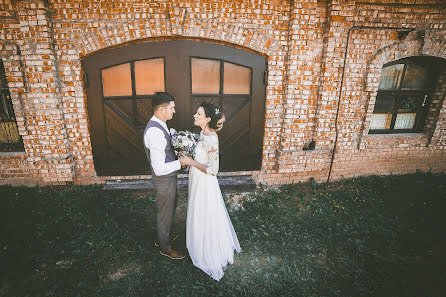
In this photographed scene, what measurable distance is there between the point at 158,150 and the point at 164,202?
0.81 meters

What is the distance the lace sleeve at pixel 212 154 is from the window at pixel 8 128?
4.45m

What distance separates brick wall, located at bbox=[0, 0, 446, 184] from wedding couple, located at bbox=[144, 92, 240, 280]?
2.06m

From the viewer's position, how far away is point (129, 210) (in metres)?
4.53

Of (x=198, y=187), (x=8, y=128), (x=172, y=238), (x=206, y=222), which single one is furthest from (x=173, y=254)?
(x=8, y=128)

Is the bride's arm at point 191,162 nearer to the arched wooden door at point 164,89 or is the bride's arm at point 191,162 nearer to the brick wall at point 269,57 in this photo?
the arched wooden door at point 164,89

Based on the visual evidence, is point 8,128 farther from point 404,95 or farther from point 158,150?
point 404,95

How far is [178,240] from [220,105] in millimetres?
A: 2769

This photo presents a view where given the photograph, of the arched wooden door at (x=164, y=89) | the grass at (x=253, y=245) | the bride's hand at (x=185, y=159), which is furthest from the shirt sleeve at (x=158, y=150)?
the arched wooden door at (x=164, y=89)

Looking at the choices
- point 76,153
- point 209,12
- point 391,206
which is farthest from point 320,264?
point 76,153

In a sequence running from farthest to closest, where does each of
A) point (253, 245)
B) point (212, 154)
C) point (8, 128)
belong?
point (8, 128) → point (253, 245) → point (212, 154)

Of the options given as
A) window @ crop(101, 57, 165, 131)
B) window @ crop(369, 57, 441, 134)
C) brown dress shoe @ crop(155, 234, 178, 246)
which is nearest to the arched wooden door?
window @ crop(101, 57, 165, 131)

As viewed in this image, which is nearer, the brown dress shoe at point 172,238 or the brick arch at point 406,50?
the brown dress shoe at point 172,238

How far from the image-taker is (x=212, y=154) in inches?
123

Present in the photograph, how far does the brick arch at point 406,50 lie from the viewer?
16.1ft
